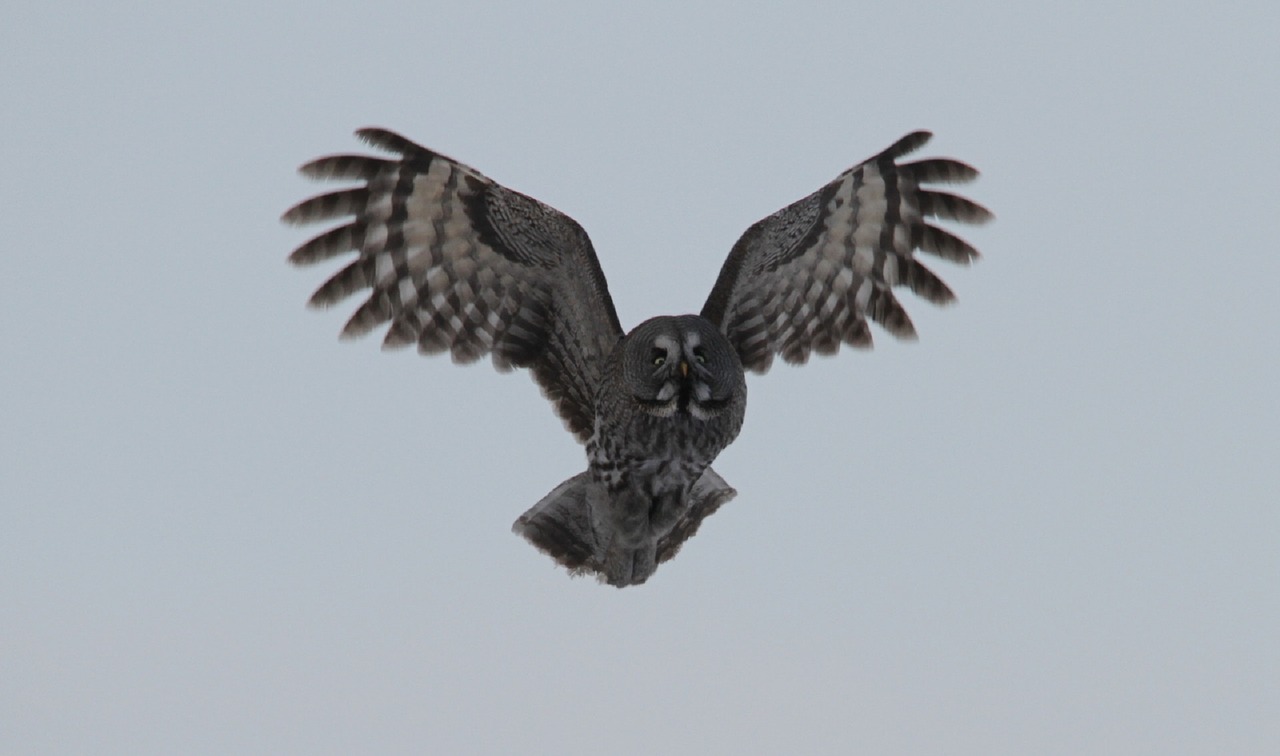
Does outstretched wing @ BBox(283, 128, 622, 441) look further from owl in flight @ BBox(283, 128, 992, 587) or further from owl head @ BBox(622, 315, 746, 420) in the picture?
owl head @ BBox(622, 315, 746, 420)

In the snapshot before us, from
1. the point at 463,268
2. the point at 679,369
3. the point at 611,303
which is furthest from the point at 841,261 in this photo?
the point at 463,268

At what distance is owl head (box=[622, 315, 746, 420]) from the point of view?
320 inches

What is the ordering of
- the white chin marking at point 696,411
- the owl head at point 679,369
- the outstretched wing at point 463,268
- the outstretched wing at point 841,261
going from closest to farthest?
the owl head at point 679,369, the white chin marking at point 696,411, the outstretched wing at point 463,268, the outstretched wing at point 841,261

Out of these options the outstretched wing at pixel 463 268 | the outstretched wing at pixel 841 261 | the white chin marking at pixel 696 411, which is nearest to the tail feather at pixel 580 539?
the outstretched wing at pixel 463 268

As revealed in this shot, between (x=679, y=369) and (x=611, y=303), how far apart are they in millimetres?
783

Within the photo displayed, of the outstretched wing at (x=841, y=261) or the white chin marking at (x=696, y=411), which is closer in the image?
the white chin marking at (x=696, y=411)

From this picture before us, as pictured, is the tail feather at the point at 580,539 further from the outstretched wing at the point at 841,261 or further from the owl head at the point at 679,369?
the outstretched wing at the point at 841,261

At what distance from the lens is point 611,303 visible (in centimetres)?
865

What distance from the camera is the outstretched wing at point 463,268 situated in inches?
337

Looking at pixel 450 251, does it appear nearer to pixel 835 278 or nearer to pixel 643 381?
pixel 643 381

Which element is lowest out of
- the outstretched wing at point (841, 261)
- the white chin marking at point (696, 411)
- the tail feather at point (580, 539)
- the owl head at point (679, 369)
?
the tail feather at point (580, 539)

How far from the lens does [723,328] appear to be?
9.07 m

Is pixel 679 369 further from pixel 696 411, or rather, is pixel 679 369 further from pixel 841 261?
pixel 841 261

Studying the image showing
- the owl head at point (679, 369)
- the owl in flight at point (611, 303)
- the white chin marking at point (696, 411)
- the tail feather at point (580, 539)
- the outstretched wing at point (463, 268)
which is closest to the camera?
the owl head at point (679, 369)
